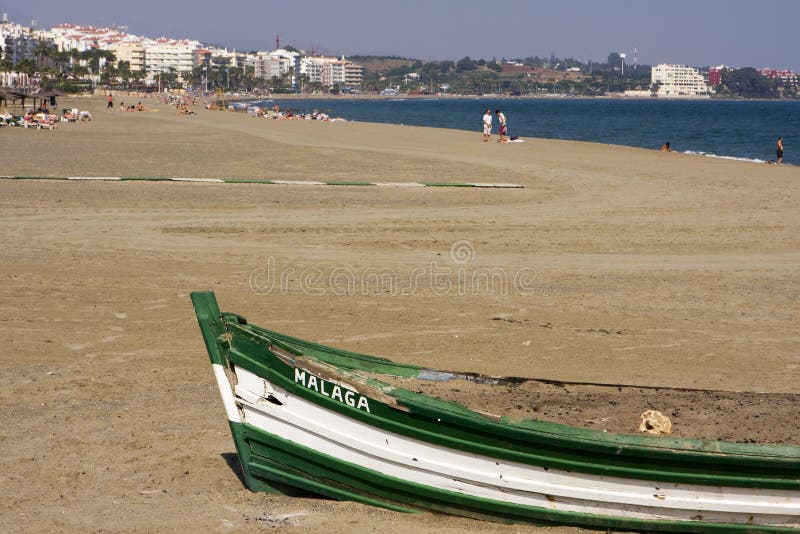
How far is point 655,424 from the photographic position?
19.2ft

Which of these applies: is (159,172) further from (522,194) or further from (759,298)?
(759,298)

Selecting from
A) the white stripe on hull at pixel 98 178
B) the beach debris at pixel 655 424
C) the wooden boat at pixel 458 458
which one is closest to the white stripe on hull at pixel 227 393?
the wooden boat at pixel 458 458

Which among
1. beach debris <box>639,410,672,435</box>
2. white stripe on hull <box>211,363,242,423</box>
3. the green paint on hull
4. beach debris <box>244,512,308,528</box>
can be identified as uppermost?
white stripe on hull <box>211,363,242,423</box>

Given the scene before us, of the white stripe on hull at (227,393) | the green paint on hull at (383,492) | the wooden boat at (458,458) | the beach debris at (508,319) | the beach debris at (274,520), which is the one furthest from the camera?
the beach debris at (508,319)

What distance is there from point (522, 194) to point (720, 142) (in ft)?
121

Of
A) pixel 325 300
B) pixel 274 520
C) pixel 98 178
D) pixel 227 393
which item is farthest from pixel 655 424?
pixel 98 178

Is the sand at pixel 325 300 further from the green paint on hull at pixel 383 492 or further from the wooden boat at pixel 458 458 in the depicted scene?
the wooden boat at pixel 458 458

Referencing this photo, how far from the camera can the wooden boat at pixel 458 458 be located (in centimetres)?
525

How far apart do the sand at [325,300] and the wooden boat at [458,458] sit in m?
0.19

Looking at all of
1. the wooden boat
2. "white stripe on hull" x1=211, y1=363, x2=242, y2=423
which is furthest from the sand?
"white stripe on hull" x1=211, y1=363, x2=242, y2=423

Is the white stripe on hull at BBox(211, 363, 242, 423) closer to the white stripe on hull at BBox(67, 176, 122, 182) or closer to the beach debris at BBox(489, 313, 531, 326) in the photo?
the beach debris at BBox(489, 313, 531, 326)

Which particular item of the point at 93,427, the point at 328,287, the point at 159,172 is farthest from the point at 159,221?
the point at 93,427

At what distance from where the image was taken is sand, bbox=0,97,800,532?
623 centimetres

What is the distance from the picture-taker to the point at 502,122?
114 ft
